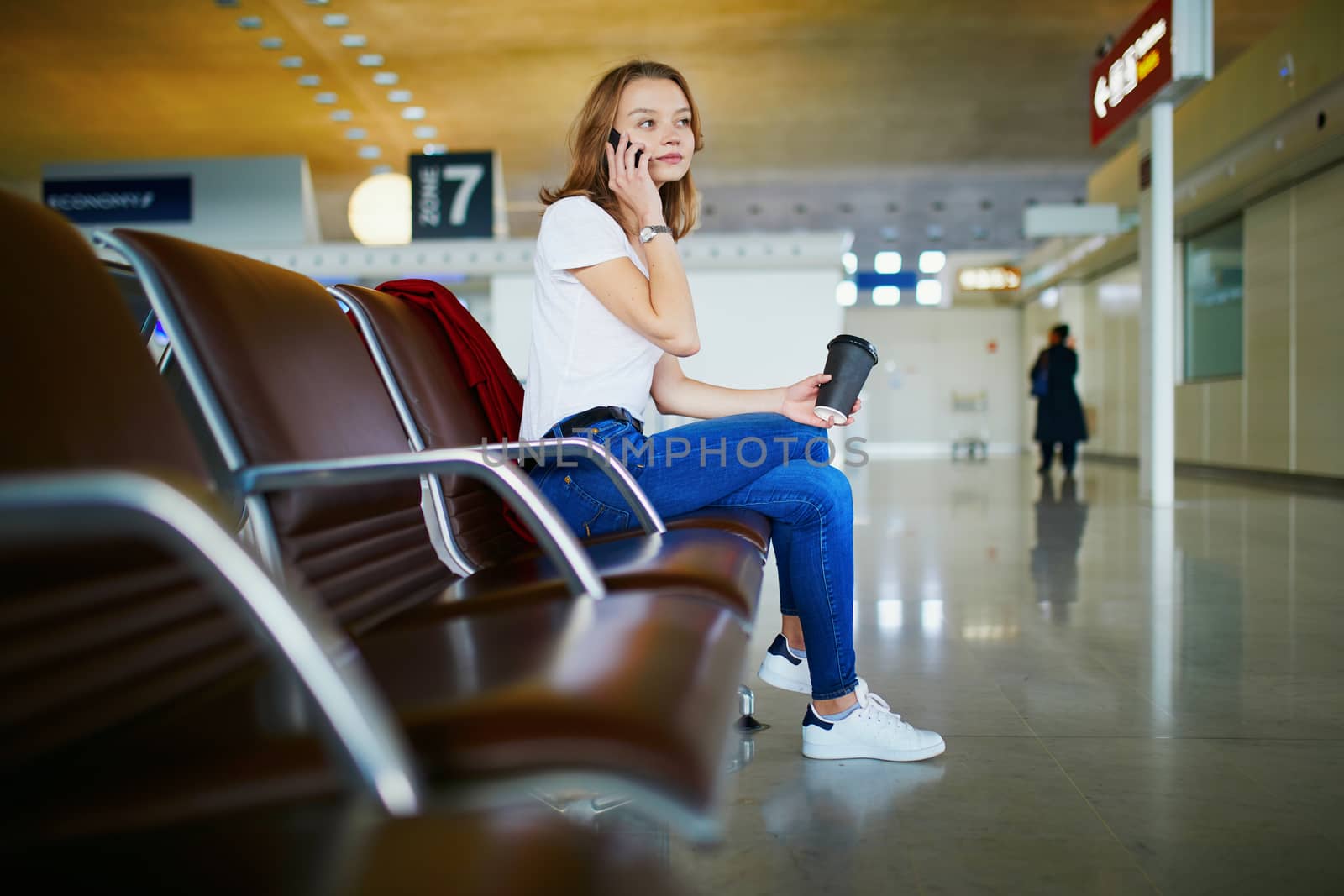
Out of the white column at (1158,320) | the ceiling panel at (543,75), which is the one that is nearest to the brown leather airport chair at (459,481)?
the white column at (1158,320)

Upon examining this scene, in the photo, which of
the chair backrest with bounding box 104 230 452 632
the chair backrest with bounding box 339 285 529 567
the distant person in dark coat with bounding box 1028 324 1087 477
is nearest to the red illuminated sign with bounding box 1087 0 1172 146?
the distant person in dark coat with bounding box 1028 324 1087 477

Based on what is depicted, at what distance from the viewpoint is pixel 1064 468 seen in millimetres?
11398

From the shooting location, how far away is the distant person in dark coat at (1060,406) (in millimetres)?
10797

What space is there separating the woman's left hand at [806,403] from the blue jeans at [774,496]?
2 centimetres

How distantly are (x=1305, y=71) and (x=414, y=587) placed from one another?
27.6 feet

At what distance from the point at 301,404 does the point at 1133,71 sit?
7.28m

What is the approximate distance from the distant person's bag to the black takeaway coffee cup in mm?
10107

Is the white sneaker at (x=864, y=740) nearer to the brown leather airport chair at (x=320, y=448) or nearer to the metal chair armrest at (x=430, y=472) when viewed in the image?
the brown leather airport chair at (x=320, y=448)

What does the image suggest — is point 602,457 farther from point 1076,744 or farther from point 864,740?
point 1076,744

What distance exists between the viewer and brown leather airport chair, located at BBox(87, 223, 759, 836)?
1.91ft

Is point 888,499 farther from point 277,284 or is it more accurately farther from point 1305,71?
point 277,284

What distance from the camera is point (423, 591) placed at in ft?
4.64

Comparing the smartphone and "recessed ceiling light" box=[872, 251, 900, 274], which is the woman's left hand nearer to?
the smartphone

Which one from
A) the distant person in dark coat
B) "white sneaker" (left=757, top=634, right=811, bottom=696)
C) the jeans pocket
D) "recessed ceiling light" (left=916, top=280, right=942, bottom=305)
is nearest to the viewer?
the jeans pocket
